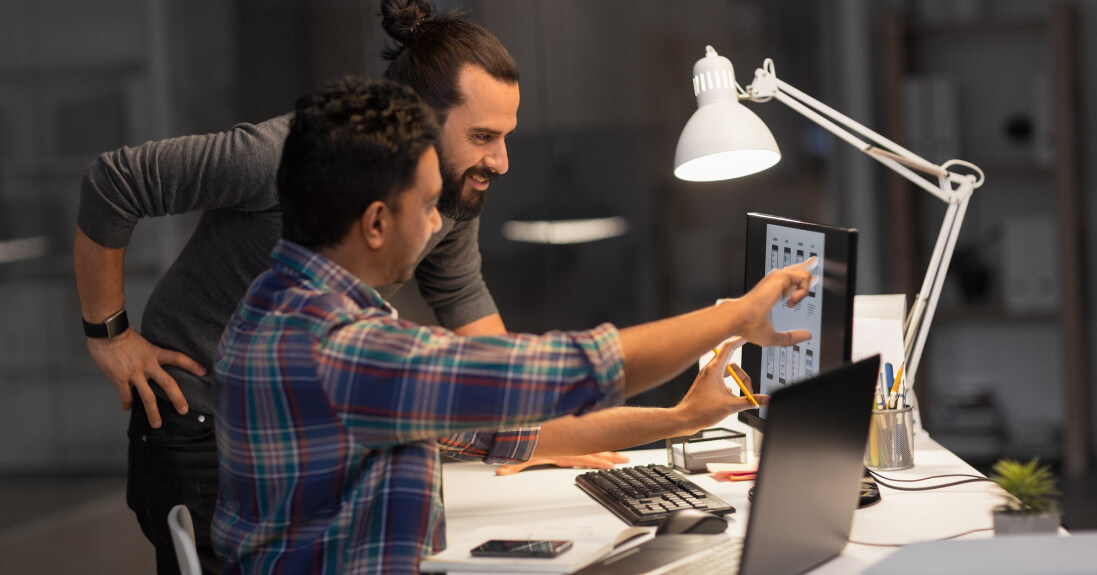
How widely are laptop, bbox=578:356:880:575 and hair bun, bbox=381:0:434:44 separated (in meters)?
0.99

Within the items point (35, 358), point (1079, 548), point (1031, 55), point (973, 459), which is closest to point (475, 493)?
Result: point (1079, 548)

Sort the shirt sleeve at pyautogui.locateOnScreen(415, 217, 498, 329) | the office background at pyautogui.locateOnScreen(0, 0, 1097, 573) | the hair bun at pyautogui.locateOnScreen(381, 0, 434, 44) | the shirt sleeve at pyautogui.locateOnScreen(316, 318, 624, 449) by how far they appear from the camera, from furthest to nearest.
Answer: the office background at pyautogui.locateOnScreen(0, 0, 1097, 573) < the shirt sleeve at pyautogui.locateOnScreen(415, 217, 498, 329) < the hair bun at pyautogui.locateOnScreen(381, 0, 434, 44) < the shirt sleeve at pyautogui.locateOnScreen(316, 318, 624, 449)

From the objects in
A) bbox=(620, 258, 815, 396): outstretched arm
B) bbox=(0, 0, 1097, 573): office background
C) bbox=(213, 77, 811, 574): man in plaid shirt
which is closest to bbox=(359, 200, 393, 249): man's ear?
bbox=(213, 77, 811, 574): man in plaid shirt

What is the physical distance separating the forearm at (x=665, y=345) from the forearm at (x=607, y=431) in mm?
447

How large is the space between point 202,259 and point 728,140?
0.89 m

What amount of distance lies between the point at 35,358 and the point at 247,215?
1392 millimetres

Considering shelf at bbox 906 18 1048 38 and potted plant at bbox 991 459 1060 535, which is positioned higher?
shelf at bbox 906 18 1048 38

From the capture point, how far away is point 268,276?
111cm

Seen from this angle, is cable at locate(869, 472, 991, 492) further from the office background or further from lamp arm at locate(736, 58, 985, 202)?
the office background

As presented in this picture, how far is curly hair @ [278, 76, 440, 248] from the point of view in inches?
41.4

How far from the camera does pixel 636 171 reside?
11.5 ft

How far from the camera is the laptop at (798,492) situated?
102 cm

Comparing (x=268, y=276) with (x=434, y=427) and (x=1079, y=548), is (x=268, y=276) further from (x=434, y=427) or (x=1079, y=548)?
(x=1079, y=548)

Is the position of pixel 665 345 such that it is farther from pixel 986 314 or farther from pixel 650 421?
pixel 986 314
